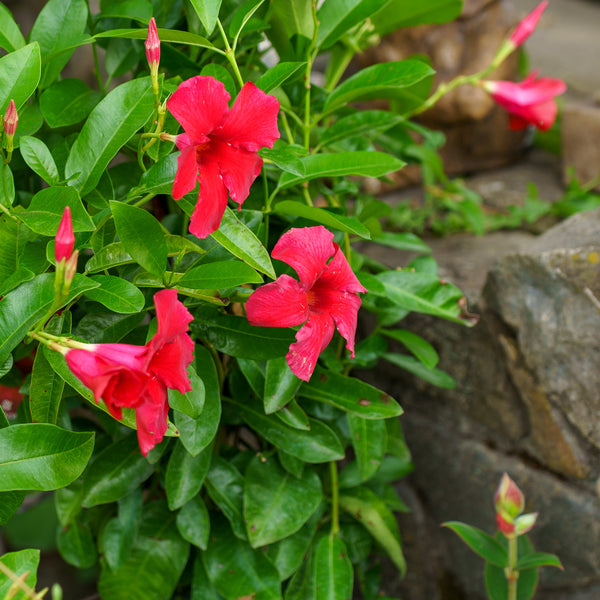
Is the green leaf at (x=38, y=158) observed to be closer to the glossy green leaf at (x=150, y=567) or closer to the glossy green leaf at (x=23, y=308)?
the glossy green leaf at (x=23, y=308)

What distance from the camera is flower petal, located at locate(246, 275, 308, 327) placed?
2.56 ft

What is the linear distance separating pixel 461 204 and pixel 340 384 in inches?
36.5

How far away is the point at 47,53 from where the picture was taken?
1.01 metres

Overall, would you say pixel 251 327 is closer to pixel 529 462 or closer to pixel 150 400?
pixel 150 400

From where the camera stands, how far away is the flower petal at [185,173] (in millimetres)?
702

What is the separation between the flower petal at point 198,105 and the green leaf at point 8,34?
1.38ft

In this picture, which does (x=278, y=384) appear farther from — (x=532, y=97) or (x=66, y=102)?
(x=532, y=97)

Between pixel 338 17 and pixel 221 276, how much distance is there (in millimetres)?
503

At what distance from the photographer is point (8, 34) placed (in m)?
0.98

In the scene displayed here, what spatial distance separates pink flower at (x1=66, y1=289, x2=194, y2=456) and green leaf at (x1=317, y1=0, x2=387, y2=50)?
59cm

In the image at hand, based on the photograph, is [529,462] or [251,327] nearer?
[251,327]

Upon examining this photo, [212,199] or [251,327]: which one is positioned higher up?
[212,199]

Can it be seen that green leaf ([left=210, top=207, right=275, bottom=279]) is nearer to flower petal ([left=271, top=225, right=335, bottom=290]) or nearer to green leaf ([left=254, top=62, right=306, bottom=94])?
flower petal ([left=271, top=225, right=335, bottom=290])

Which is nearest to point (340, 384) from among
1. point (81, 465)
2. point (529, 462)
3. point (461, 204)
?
point (81, 465)
